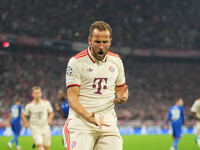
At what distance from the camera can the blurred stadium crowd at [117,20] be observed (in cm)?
3278

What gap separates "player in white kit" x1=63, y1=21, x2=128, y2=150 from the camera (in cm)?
420

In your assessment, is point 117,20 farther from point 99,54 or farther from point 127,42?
point 99,54

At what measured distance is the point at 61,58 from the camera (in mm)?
36562

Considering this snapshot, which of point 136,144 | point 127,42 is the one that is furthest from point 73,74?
point 127,42

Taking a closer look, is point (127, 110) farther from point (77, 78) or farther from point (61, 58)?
point (77, 78)

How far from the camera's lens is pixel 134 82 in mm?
36594

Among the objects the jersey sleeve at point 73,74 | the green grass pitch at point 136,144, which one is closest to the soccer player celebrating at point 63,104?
the green grass pitch at point 136,144

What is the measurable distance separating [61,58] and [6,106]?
1156 cm

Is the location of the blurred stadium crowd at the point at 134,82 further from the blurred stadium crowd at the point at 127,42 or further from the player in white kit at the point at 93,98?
the player in white kit at the point at 93,98

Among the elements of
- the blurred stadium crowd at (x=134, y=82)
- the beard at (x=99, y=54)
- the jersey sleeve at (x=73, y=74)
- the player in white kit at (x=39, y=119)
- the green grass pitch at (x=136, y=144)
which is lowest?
the green grass pitch at (x=136, y=144)

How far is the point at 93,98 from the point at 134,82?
32478 mm

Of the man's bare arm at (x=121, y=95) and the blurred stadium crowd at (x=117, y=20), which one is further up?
the blurred stadium crowd at (x=117, y=20)

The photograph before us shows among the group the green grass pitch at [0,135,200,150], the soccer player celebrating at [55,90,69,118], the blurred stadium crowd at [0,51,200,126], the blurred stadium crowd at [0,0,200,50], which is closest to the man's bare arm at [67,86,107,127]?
the soccer player celebrating at [55,90,69,118]

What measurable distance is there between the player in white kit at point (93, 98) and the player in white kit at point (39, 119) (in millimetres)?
6499
